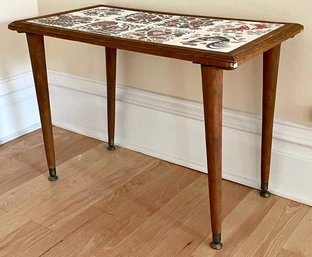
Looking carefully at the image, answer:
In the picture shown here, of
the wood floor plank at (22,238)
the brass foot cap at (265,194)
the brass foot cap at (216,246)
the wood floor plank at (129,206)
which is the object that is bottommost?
the wood floor plank at (22,238)

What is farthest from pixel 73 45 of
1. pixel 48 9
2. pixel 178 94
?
pixel 178 94

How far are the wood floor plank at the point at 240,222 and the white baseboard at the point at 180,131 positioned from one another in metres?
0.08

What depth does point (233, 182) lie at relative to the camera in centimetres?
165

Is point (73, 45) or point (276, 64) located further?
point (73, 45)

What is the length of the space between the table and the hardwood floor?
86 millimetres

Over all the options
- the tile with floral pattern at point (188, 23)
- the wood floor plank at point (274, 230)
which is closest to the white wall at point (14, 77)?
the tile with floral pattern at point (188, 23)

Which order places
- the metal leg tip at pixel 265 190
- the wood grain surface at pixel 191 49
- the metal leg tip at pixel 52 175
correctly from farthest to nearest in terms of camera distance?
the metal leg tip at pixel 52 175, the metal leg tip at pixel 265 190, the wood grain surface at pixel 191 49

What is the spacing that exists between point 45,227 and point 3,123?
750 mm

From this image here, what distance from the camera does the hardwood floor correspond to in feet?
4.36

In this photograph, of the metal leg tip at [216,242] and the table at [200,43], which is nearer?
the table at [200,43]

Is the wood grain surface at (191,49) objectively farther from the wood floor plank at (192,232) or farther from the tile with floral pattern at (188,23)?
the wood floor plank at (192,232)

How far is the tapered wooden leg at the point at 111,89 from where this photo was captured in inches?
68.7

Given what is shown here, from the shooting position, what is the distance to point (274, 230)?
4.56 feet

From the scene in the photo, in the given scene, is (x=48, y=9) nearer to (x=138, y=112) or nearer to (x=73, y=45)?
(x=73, y=45)
